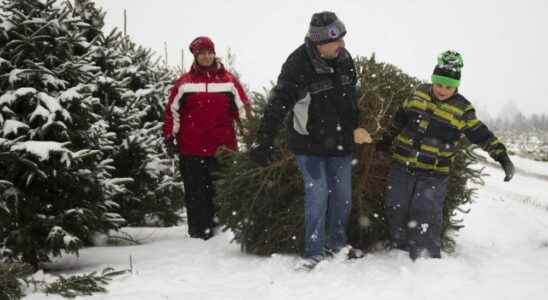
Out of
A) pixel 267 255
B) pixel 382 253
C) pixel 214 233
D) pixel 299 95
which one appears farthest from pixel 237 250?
pixel 299 95

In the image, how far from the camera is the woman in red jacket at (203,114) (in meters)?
5.84

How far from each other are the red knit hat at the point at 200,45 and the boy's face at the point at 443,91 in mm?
2713

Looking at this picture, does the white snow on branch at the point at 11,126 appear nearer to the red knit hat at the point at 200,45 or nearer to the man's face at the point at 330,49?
the red knit hat at the point at 200,45

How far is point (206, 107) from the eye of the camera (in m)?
5.88

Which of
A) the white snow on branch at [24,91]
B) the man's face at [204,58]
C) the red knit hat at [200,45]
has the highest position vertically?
the red knit hat at [200,45]

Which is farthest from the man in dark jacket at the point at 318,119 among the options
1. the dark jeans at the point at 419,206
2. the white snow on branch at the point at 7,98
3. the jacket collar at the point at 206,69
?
the white snow on branch at the point at 7,98

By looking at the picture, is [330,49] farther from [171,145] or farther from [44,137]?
[171,145]

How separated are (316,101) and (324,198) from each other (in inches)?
31.1

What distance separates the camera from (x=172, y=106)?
5.93 m

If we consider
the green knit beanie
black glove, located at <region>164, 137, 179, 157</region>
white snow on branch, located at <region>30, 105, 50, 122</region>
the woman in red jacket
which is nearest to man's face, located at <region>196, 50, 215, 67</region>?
the woman in red jacket

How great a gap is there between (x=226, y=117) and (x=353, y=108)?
2.09 metres

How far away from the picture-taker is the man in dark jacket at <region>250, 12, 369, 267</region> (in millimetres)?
3986

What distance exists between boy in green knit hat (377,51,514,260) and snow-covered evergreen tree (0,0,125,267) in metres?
2.72

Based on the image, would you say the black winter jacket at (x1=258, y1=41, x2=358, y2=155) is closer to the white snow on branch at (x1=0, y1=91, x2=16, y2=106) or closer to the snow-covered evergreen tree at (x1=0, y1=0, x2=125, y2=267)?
the snow-covered evergreen tree at (x1=0, y1=0, x2=125, y2=267)
